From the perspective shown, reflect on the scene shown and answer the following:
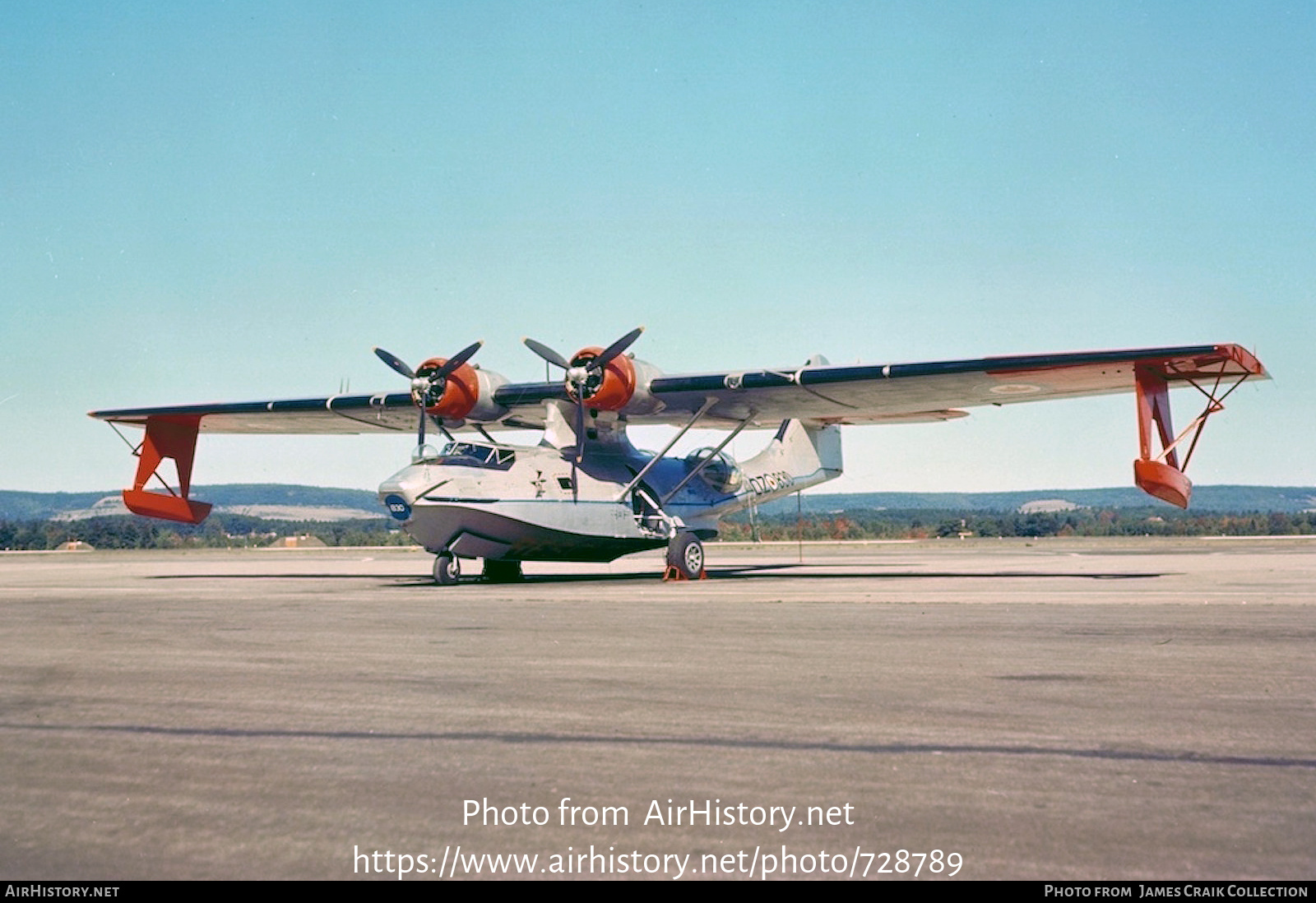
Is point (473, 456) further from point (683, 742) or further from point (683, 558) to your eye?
point (683, 742)

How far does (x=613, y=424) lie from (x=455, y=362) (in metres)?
3.95

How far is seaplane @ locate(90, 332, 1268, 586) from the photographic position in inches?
858

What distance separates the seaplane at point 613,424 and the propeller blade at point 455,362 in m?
0.04

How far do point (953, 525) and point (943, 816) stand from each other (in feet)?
250

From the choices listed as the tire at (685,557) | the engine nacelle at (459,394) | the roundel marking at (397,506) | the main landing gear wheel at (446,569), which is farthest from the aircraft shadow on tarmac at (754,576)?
the engine nacelle at (459,394)

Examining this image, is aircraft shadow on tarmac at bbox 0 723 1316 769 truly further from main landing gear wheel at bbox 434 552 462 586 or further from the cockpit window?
main landing gear wheel at bbox 434 552 462 586

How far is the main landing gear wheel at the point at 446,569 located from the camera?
2355 centimetres

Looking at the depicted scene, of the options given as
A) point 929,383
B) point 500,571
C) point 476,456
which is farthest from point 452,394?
point 929,383

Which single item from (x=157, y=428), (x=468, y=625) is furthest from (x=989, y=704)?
(x=157, y=428)

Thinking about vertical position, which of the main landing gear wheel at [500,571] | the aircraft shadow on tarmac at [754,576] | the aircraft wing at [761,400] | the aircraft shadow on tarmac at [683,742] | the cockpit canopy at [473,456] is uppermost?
the aircraft wing at [761,400]

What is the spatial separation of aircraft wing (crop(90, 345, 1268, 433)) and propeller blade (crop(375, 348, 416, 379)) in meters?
1.02

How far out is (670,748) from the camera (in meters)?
5.86

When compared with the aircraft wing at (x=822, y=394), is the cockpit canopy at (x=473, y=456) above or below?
below

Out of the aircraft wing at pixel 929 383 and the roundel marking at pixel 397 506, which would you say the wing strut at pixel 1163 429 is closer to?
the aircraft wing at pixel 929 383
